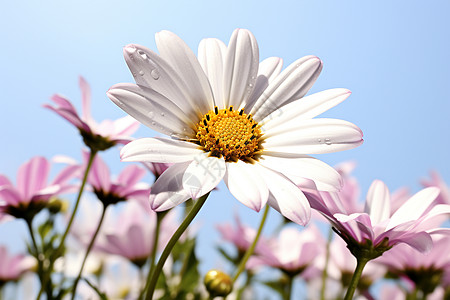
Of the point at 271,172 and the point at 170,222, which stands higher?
the point at 271,172

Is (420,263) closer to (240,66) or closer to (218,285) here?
(218,285)

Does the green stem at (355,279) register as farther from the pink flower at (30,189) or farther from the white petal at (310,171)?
the pink flower at (30,189)

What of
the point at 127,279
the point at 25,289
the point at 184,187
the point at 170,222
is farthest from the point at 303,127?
the point at 127,279

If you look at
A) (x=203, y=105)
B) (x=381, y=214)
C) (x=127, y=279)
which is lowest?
(x=127, y=279)

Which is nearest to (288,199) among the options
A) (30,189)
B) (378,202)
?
(378,202)

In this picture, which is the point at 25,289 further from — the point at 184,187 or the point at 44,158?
the point at 184,187
